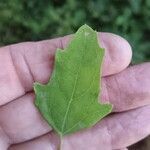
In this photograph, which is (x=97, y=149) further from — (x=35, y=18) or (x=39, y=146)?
(x=35, y=18)

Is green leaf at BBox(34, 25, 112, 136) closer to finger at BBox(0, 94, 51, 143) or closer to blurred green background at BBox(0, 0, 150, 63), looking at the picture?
finger at BBox(0, 94, 51, 143)

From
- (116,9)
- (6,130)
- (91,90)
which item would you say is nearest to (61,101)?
(91,90)

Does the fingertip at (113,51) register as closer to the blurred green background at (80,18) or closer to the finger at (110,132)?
the finger at (110,132)

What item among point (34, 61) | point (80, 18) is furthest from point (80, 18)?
point (34, 61)

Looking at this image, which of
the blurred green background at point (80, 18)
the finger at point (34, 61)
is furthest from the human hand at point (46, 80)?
the blurred green background at point (80, 18)

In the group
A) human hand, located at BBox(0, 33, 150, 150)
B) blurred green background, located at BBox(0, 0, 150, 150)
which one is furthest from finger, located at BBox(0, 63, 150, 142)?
blurred green background, located at BBox(0, 0, 150, 150)
